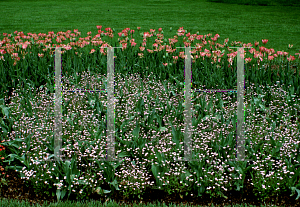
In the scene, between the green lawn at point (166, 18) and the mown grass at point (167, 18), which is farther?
the mown grass at point (167, 18)

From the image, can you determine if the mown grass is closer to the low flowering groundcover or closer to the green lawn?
the green lawn

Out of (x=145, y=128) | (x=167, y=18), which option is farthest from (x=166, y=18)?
(x=145, y=128)

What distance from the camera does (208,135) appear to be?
3996 millimetres

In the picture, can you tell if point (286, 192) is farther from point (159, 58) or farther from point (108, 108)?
point (159, 58)

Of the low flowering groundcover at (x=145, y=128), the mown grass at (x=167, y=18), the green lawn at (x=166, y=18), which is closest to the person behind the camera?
the low flowering groundcover at (x=145, y=128)

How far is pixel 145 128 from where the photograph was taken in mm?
4199

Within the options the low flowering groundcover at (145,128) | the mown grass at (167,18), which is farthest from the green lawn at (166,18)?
the low flowering groundcover at (145,128)

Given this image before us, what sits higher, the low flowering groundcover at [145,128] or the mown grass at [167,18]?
the mown grass at [167,18]

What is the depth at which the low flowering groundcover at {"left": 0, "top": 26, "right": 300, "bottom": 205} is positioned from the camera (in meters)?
3.29

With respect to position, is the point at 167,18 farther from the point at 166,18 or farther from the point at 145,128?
the point at 145,128

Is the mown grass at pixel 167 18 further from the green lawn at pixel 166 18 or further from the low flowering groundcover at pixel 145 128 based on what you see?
the low flowering groundcover at pixel 145 128

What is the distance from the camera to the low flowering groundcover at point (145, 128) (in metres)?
3.29

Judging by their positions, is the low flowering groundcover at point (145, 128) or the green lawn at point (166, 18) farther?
the green lawn at point (166, 18)

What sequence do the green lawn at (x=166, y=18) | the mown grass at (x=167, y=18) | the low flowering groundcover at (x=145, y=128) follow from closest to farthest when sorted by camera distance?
1. the low flowering groundcover at (x=145, y=128)
2. the green lawn at (x=166, y=18)
3. the mown grass at (x=167, y=18)
